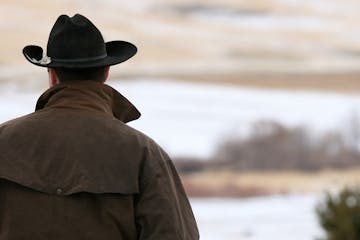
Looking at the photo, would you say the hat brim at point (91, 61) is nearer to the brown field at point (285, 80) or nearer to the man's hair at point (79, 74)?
the man's hair at point (79, 74)

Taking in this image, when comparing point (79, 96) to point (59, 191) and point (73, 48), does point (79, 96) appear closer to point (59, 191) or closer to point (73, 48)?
point (73, 48)

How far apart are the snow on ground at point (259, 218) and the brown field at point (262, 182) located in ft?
2.85

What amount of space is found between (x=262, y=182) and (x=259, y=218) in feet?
13.2

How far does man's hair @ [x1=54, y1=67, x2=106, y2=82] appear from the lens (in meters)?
4.15

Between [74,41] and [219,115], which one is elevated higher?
[219,115]

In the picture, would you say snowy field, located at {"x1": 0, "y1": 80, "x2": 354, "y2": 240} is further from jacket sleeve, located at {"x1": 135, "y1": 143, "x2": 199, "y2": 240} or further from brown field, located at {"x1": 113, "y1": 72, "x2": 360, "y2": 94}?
jacket sleeve, located at {"x1": 135, "y1": 143, "x2": 199, "y2": 240}

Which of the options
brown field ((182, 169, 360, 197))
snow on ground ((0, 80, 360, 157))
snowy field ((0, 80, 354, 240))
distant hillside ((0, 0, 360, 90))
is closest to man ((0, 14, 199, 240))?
snowy field ((0, 80, 354, 240))

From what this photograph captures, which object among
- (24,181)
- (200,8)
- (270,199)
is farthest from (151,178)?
(200,8)

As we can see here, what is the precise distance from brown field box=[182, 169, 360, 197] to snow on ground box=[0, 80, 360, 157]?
920 mm

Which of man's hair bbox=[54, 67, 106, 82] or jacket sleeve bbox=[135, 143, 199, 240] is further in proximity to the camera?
man's hair bbox=[54, 67, 106, 82]

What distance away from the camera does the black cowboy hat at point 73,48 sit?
13.6 ft

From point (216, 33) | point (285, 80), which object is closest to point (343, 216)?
point (285, 80)

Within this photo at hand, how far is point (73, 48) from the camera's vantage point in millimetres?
4191

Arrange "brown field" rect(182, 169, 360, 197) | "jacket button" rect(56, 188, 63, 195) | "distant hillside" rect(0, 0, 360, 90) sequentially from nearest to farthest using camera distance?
"jacket button" rect(56, 188, 63, 195) < "brown field" rect(182, 169, 360, 197) < "distant hillside" rect(0, 0, 360, 90)
